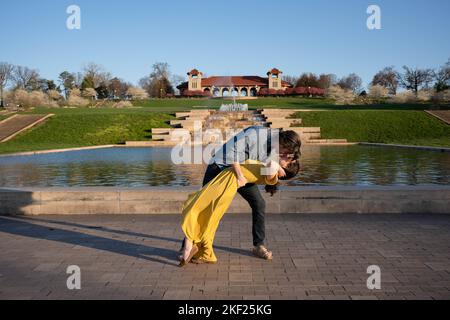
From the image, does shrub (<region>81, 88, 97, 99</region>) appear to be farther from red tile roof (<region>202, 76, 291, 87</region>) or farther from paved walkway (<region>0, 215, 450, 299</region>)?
paved walkway (<region>0, 215, 450, 299</region>)

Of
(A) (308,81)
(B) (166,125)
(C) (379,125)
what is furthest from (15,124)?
(A) (308,81)

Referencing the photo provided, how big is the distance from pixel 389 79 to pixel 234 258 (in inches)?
4028

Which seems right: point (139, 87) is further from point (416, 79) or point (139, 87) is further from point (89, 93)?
point (416, 79)

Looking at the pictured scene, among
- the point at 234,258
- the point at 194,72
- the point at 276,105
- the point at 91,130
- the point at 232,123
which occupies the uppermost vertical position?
the point at 194,72

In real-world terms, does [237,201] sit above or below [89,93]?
below

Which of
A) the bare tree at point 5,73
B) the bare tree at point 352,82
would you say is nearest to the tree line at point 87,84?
the bare tree at point 5,73

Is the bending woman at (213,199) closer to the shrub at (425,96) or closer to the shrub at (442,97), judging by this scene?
the shrub at (442,97)

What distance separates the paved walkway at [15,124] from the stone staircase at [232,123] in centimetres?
970

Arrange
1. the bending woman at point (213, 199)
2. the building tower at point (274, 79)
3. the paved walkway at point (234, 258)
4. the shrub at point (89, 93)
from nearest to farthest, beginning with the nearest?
1. the paved walkway at point (234, 258)
2. the bending woman at point (213, 199)
3. the shrub at point (89, 93)
4. the building tower at point (274, 79)

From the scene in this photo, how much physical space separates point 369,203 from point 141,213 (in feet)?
13.0

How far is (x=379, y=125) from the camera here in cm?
3247

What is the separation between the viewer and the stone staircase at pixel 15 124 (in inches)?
1225

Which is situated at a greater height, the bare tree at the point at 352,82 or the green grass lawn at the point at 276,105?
the bare tree at the point at 352,82
